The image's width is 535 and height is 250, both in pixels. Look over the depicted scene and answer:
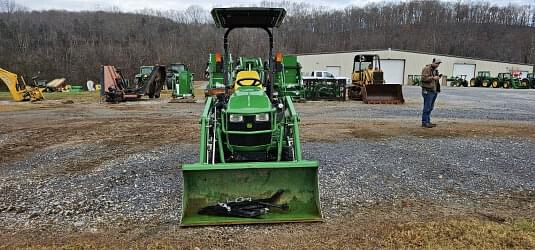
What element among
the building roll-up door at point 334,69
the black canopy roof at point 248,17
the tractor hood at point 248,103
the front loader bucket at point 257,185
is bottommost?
the front loader bucket at point 257,185

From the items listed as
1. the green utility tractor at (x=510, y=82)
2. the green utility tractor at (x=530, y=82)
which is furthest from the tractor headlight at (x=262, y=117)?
the green utility tractor at (x=530, y=82)

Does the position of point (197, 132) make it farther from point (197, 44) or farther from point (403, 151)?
point (197, 44)

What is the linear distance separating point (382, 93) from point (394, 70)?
36.6 metres

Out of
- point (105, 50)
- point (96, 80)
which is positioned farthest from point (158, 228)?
point (105, 50)

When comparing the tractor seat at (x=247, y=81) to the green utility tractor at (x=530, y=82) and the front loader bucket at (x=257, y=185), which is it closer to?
the front loader bucket at (x=257, y=185)

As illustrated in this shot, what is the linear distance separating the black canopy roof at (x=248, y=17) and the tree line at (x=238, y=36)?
50.3m

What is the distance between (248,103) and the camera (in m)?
4.95

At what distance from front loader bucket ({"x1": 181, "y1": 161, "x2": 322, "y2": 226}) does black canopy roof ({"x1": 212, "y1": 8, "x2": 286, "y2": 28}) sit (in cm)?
198

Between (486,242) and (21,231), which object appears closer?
(486,242)

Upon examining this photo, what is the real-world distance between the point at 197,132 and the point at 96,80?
50.3 metres

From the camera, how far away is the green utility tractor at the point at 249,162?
438 cm

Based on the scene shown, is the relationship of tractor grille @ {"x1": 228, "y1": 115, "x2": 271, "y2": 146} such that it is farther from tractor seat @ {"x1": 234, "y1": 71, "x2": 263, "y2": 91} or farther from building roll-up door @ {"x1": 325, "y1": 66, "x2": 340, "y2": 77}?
building roll-up door @ {"x1": 325, "y1": 66, "x2": 340, "y2": 77}

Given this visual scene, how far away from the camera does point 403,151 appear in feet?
25.2

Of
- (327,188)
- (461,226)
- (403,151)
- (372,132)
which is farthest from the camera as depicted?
(372,132)
